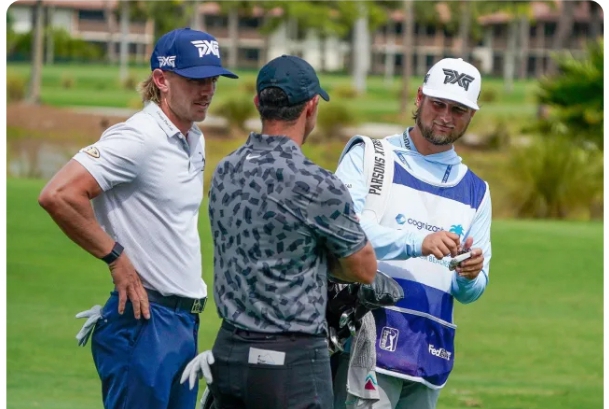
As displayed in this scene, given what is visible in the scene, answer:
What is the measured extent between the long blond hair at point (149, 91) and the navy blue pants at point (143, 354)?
0.76 metres

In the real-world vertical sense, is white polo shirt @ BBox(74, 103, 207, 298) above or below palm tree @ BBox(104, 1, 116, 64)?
above

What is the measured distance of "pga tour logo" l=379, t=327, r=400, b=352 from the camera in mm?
4906

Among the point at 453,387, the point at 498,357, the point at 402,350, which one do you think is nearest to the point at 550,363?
the point at 498,357

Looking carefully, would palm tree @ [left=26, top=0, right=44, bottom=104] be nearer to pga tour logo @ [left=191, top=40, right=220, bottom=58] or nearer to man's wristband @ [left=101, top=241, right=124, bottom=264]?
pga tour logo @ [left=191, top=40, right=220, bottom=58]

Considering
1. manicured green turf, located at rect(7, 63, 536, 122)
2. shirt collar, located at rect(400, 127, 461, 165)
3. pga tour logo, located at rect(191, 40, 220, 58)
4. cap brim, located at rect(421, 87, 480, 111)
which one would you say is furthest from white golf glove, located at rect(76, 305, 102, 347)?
manicured green turf, located at rect(7, 63, 536, 122)

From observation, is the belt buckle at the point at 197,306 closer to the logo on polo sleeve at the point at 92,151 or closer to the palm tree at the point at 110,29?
the logo on polo sleeve at the point at 92,151

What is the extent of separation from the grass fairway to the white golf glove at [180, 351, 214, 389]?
3901 mm

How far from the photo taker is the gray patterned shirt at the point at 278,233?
4.06 m

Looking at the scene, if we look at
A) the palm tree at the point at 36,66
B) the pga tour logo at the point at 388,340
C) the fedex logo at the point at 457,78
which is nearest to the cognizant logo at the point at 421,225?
the pga tour logo at the point at 388,340

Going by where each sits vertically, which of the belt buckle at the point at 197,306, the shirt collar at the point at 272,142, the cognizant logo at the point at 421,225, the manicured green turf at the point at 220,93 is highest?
the shirt collar at the point at 272,142

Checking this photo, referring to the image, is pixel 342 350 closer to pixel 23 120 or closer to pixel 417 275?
pixel 417 275

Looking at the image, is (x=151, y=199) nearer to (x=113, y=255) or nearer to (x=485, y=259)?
(x=113, y=255)

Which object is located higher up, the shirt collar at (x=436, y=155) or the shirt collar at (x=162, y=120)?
the shirt collar at (x=162, y=120)

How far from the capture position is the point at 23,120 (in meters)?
44.7
